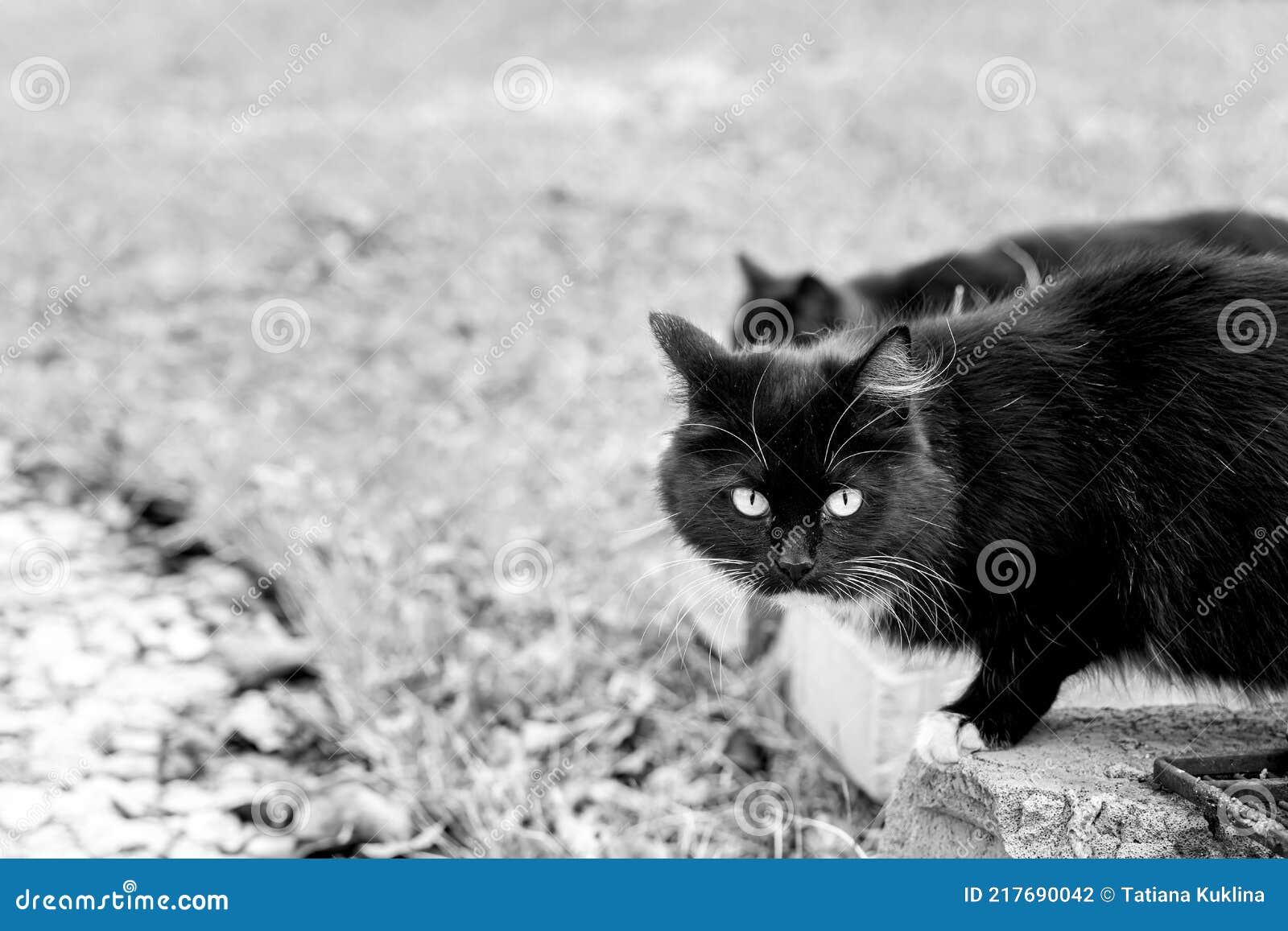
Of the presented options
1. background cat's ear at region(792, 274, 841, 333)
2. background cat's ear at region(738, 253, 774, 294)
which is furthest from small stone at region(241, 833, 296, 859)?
background cat's ear at region(738, 253, 774, 294)

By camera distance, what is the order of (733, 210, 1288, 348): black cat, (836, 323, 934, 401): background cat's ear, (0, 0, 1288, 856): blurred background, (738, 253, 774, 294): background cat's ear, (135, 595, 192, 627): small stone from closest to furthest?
(836, 323, 934, 401): background cat's ear < (0, 0, 1288, 856): blurred background < (135, 595, 192, 627): small stone < (733, 210, 1288, 348): black cat < (738, 253, 774, 294): background cat's ear

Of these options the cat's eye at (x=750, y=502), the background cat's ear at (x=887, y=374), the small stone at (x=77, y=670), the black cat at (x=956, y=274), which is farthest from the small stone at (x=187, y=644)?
the background cat's ear at (x=887, y=374)

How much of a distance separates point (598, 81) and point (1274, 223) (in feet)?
19.3

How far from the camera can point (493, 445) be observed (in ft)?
16.6

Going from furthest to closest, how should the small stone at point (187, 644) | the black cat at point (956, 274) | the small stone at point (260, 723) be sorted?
the black cat at point (956, 274), the small stone at point (187, 644), the small stone at point (260, 723)

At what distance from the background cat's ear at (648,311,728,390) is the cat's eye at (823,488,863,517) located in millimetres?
362

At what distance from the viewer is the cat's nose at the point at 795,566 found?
229 cm

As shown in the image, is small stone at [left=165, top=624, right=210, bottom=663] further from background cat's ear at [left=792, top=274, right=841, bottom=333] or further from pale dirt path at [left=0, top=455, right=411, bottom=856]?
background cat's ear at [left=792, top=274, right=841, bottom=333]

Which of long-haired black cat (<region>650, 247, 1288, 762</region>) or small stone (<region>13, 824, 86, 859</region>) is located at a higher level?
long-haired black cat (<region>650, 247, 1288, 762</region>)

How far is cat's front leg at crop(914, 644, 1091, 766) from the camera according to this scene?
239 centimetres

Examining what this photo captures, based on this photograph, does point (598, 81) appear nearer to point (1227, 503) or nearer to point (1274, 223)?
point (1274, 223)

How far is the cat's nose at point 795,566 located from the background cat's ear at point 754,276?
2.67m

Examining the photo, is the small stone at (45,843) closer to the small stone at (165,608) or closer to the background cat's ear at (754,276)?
the small stone at (165,608)

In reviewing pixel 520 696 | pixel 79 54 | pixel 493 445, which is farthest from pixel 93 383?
pixel 79 54
